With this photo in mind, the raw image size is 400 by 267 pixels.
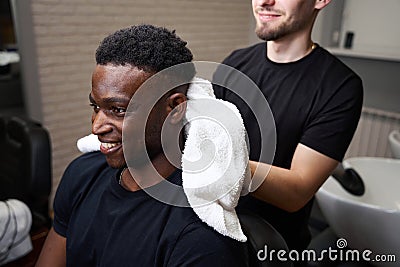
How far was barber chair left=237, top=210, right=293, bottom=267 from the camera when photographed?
674 mm

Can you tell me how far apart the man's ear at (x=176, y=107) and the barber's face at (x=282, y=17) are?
1.59 feet

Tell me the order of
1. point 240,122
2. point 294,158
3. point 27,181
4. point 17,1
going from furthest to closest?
point 17,1
point 27,181
point 294,158
point 240,122

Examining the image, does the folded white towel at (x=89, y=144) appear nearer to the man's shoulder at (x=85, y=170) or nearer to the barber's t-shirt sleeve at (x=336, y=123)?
the man's shoulder at (x=85, y=170)

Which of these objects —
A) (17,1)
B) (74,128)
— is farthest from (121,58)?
(74,128)

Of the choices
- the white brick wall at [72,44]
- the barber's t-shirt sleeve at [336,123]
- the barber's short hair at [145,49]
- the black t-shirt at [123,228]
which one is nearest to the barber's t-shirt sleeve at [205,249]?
the black t-shirt at [123,228]

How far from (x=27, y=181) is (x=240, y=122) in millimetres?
1054

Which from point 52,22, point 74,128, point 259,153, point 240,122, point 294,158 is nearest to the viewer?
point 240,122

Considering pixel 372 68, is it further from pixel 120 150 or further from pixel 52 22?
pixel 120 150

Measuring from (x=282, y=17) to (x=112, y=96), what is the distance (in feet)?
1.90

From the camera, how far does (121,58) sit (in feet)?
1.93

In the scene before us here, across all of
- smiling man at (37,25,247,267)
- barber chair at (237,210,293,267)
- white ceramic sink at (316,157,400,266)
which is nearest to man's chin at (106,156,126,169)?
smiling man at (37,25,247,267)

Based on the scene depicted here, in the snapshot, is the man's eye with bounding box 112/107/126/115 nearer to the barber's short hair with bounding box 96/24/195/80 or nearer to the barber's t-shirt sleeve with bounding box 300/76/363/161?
the barber's short hair with bounding box 96/24/195/80

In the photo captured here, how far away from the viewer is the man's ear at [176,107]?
1.97 ft

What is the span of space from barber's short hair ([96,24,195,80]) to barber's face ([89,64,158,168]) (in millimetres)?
13
